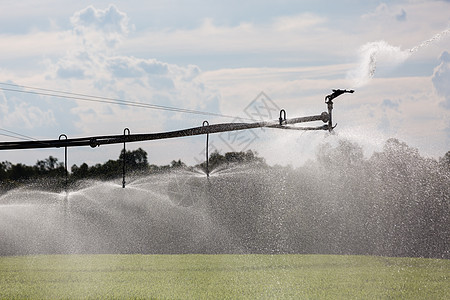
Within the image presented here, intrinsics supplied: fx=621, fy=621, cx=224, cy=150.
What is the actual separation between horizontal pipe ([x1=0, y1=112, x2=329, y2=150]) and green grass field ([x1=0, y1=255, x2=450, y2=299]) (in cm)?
350

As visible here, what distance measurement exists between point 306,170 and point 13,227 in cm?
1308

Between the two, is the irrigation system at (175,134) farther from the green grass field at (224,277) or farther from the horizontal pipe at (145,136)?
the green grass field at (224,277)

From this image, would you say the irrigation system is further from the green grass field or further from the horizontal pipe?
the green grass field

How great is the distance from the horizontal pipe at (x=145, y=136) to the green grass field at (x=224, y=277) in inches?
138

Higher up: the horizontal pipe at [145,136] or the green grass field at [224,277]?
the horizontal pipe at [145,136]

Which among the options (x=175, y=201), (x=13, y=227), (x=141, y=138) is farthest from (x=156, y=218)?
(x=141, y=138)

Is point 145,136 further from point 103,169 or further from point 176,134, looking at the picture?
point 103,169

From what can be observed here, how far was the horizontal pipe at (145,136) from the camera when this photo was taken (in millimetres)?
13453

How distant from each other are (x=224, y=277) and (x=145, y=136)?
4.15 m

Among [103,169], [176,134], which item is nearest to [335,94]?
[176,134]

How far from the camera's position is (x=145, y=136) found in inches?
620

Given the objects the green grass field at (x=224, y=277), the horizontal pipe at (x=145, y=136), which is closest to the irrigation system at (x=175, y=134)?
the horizontal pipe at (x=145, y=136)

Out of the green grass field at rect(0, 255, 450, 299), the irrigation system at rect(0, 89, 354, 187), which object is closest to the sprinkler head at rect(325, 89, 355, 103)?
the irrigation system at rect(0, 89, 354, 187)

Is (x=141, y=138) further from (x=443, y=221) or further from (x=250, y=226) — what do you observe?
(x=443, y=221)
